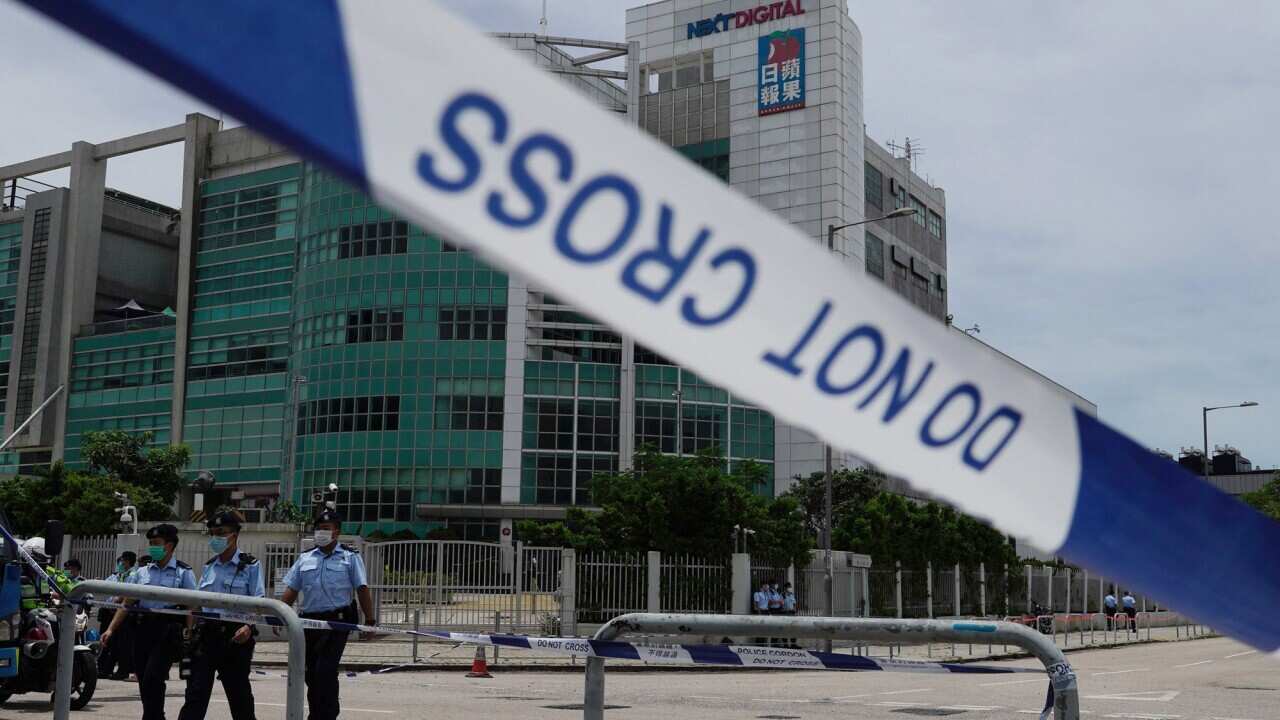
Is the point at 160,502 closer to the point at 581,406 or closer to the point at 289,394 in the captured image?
the point at 289,394

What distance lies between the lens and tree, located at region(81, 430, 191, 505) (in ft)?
247

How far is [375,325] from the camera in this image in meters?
73.1

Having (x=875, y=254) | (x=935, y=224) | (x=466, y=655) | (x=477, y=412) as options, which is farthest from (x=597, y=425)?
(x=466, y=655)

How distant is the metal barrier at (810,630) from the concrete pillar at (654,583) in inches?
940

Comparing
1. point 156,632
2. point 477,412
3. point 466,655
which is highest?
point 477,412

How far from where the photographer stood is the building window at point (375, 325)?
72562 millimetres

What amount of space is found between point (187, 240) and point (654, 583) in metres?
72.7

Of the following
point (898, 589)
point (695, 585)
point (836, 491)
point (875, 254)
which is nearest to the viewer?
point (695, 585)

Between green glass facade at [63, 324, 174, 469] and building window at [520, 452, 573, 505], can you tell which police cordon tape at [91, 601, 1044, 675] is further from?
green glass facade at [63, 324, 174, 469]

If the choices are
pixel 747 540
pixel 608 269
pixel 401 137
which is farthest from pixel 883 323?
pixel 747 540

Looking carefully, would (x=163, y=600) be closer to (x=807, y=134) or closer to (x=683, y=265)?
(x=683, y=265)

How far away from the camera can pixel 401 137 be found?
135 cm

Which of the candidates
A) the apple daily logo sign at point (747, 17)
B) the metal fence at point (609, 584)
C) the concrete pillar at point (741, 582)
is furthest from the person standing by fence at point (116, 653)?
the apple daily logo sign at point (747, 17)

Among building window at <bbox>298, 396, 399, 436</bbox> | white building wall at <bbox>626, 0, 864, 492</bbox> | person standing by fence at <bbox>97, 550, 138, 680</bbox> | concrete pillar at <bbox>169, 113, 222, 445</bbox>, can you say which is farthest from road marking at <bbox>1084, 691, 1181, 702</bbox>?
concrete pillar at <bbox>169, 113, 222, 445</bbox>
